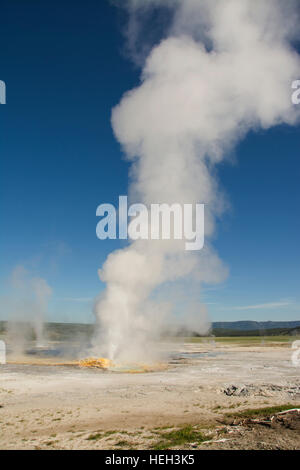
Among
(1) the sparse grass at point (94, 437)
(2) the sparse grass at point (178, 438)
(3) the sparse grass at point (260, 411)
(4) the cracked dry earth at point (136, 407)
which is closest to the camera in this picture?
(2) the sparse grass at point (178, 438)

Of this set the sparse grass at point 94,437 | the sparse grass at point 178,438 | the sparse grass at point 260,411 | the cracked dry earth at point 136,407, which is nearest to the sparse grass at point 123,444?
the cracked dry earth at point 136,407

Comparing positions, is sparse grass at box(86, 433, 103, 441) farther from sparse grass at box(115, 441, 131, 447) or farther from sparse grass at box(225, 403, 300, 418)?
sparse grass at box(225, 403, 300, 418)

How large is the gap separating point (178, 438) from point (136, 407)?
293 inches

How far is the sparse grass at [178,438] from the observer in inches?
590

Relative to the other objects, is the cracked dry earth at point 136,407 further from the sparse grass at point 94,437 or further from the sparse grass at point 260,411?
the sparse grass at point 260,411

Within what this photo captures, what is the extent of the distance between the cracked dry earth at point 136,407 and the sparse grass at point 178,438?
227 millimetres

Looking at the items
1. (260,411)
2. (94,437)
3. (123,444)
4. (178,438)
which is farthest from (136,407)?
(260,411)

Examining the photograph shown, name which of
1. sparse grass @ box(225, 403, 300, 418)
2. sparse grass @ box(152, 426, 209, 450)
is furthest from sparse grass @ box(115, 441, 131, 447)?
sparse grass @ box(225, 403, 300, 418)

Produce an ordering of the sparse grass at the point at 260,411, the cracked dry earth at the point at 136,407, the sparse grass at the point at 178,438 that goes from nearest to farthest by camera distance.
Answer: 1. the sparse grass at the point at 178,438
2. the cracked dry earth at the point at 136,407
3. the sparse grass at the point at 260,411

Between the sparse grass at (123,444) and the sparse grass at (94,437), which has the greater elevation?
the sparse grass at (123,444)

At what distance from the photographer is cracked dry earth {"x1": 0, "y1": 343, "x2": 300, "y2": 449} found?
51.4ft
